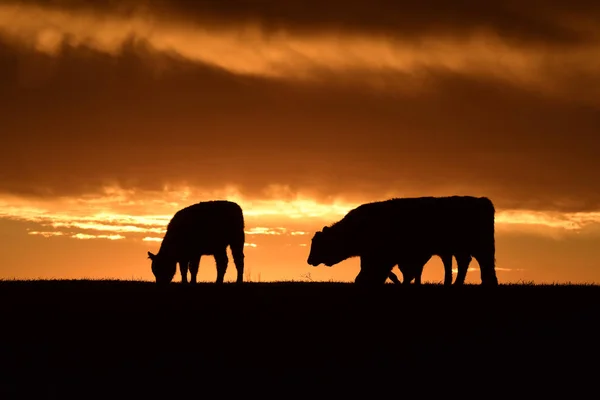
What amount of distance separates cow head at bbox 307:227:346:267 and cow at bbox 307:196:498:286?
1.51 meters

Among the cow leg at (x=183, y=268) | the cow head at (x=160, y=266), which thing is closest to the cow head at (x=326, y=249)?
the cow leg at (x=183, y=268)

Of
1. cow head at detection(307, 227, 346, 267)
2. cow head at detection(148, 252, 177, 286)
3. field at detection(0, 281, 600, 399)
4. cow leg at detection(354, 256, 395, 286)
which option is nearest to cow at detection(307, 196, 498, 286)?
cow leg at detection(354, 256, 395, 286)

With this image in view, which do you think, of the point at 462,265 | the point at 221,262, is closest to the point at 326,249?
the point at 221,262

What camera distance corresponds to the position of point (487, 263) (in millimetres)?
28422

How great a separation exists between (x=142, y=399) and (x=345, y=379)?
3.46 metres

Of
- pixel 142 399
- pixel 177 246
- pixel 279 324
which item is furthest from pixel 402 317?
pixel 177 246

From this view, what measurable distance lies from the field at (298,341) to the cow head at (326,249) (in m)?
6.92

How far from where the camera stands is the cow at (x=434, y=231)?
90.4ft

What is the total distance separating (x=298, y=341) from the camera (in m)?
17.9

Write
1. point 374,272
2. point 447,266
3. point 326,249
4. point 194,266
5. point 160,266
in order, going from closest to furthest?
Result: point 374,272 → point 447,266 → point 326,249 → point 194,266 → point 160,266

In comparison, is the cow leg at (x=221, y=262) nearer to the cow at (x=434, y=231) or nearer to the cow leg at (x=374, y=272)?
the cow at (x=434, y=231)

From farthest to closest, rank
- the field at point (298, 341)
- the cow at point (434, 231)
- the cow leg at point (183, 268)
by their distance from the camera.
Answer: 1. the cow leg at point (183, 268)
2. the cow at point (434, 231)
3. the field at point (298, 341)

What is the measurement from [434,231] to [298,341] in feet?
36.5

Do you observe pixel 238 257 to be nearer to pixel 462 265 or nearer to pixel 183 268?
pixel 183 268
